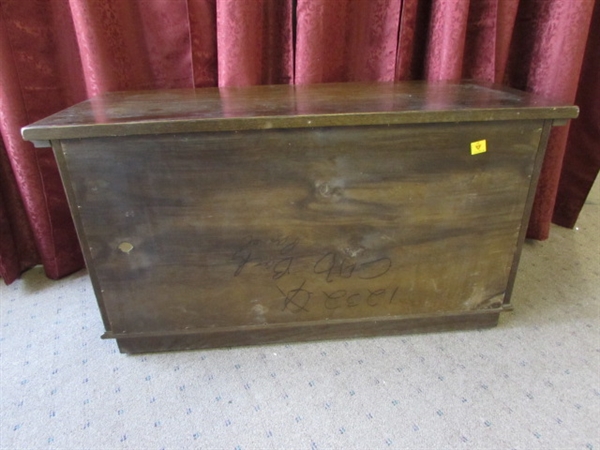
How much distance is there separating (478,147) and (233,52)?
24.2 inches

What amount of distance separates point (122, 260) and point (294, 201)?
352 mm

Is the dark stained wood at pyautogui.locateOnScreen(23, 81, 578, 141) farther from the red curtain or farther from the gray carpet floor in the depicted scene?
the gray carpet floor

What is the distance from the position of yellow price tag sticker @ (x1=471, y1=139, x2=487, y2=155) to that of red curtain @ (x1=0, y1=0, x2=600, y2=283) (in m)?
0.38

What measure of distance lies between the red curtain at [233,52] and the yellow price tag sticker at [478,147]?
379 mm

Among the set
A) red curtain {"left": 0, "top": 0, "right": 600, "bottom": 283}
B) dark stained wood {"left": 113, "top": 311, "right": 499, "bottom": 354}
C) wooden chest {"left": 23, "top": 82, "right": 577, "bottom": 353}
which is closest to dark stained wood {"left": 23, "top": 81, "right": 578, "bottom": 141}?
wooden chest {"left": 23, "top": 82, "right": 577, "bottom": 353}

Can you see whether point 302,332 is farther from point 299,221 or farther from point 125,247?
point 125,247

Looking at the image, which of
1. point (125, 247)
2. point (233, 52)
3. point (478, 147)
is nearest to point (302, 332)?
point (125, 247)

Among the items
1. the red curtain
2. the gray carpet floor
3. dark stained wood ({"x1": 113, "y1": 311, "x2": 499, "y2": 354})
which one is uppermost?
the red curtain

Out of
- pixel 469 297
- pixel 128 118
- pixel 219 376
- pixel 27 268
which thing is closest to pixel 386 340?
pixel 469 297

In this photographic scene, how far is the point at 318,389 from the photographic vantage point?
0.82 metres

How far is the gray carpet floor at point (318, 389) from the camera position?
2.39ft

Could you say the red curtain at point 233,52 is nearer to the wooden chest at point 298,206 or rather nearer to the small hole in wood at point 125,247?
the wooden chest at point 298,206

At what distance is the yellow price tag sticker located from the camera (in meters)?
0.76

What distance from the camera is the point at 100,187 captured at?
742mm
